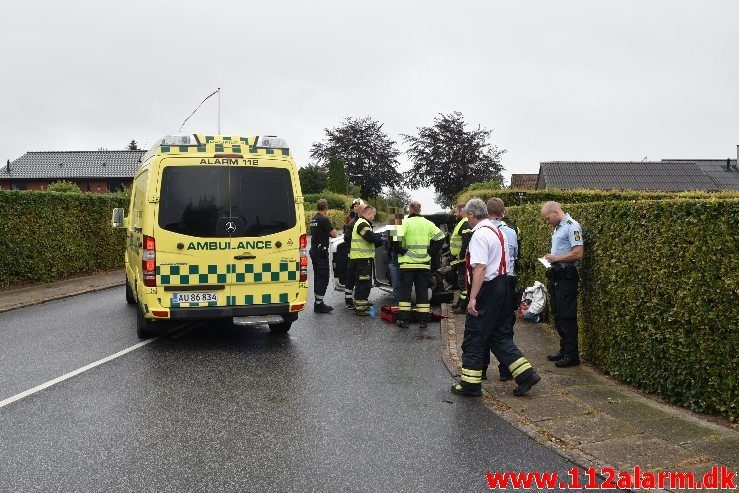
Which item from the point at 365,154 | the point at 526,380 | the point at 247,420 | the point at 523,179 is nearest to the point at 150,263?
the point at 247,420

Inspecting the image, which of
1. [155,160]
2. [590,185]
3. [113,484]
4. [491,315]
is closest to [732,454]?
[491,315]

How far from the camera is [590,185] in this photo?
139 ft

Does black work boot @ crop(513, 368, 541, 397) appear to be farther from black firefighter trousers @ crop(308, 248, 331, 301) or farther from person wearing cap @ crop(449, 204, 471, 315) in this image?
black firefighter trousers @ crop(308, 248, 331, 301)

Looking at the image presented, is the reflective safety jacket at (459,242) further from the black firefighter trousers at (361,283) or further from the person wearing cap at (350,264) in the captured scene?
the person wearing cap at (350,264)

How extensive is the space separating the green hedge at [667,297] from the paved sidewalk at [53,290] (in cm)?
1018

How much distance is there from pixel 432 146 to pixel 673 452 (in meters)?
53.0

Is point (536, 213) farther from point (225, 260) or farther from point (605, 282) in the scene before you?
point (225, 260)

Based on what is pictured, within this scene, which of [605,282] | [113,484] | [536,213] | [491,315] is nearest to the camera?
[113,484]

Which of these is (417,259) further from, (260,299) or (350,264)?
(260,299)

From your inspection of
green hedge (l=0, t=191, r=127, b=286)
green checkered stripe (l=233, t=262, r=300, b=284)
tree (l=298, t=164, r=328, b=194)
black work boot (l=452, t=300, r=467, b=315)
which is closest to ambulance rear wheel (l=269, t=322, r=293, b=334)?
green checkered stripe (l=233, t=262, r=300, b=284)

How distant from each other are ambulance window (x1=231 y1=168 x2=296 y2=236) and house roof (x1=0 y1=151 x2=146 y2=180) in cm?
6786

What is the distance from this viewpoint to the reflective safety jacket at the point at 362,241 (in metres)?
11.0

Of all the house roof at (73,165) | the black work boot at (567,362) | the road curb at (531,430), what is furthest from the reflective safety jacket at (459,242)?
the house roof at (73,165)

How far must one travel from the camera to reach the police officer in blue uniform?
7.10 metres
